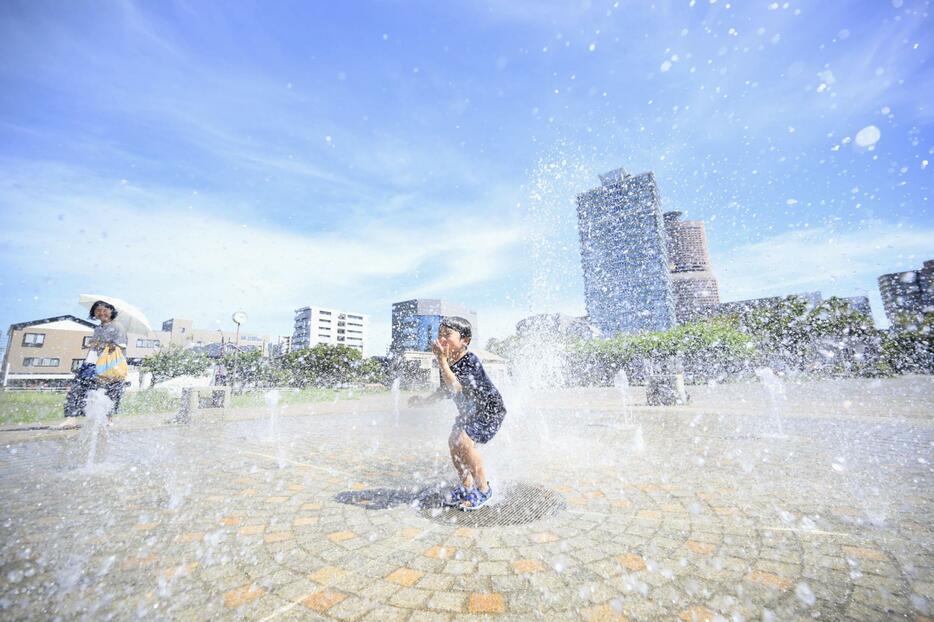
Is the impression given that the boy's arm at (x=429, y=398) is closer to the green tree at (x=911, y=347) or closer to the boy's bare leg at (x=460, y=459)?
the boy's bare leg at (x=460, y=459)

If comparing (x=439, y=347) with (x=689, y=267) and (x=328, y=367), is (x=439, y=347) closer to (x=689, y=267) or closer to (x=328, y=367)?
(x=328, y=367)

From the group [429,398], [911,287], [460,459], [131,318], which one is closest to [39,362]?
[131,318]

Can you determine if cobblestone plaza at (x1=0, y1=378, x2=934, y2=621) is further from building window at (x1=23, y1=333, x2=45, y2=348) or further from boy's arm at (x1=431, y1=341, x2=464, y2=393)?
building window at (x1=23, y1=333, x2=45, y2=348)

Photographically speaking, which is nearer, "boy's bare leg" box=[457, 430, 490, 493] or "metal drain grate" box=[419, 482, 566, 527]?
"metal drain grate" box=[419, 482, 566, 527]

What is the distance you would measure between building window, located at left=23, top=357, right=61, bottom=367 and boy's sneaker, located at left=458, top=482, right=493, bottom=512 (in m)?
73.9

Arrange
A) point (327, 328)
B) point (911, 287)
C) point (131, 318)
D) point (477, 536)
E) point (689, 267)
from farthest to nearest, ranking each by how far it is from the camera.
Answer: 1. point (327, 328)
2. point (689, 267)
3. point (911, 287)
4. point (131, 318)
5. point (477, 536)

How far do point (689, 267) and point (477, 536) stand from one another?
150 m

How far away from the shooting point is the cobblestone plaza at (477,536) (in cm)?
203

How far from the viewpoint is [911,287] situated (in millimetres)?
81438

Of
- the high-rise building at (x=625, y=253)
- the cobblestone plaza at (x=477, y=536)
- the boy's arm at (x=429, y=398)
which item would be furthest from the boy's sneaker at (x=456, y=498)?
the high-rise building at (x=625, y=253)

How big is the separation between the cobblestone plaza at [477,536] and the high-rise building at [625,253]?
33.8m

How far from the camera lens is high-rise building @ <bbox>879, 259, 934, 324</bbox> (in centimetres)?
6943

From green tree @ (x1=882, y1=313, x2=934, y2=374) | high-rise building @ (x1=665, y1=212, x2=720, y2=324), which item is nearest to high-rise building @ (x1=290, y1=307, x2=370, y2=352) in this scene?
high-rise building @ (x1=665, y1=212, x2=720, y2=324)

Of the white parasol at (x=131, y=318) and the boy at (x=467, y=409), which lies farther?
the white parasol at (x=131, y=318)
